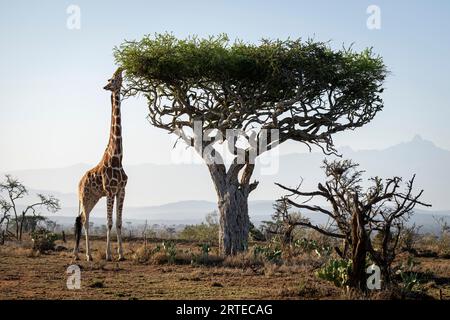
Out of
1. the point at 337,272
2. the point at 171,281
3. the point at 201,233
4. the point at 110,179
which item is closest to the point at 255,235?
the point at 201,233

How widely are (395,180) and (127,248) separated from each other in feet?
52.5

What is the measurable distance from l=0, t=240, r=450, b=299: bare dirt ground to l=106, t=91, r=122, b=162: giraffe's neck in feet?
11.3

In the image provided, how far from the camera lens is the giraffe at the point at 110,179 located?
21.2 metres

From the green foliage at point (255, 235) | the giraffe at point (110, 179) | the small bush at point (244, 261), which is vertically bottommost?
the small bush at point (244, 261)

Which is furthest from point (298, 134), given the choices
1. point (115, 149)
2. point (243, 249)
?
point (115, 149)

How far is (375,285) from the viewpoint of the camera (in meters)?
12.9

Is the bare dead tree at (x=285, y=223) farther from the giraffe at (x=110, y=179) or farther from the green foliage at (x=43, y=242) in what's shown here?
the green foliage at (x=43, y=242)

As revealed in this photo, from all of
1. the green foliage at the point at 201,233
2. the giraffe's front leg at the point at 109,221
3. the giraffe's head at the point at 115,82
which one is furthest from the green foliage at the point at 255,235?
the giraffe's head at the point at 115,82

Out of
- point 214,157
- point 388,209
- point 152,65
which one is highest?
point 152,65

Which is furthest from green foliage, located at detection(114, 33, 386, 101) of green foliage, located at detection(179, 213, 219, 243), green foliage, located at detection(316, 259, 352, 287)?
green foliage, located at detection(179, 213, 219, 243)

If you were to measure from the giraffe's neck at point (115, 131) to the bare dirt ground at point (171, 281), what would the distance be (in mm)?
3441

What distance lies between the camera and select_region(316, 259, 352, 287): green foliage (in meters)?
13.5

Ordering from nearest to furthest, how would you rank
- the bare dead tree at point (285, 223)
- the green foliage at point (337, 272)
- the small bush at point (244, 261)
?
the bare dead tree at point (285, 223), the green foliage at point (337, 272), the small bush at point (244, 261)
